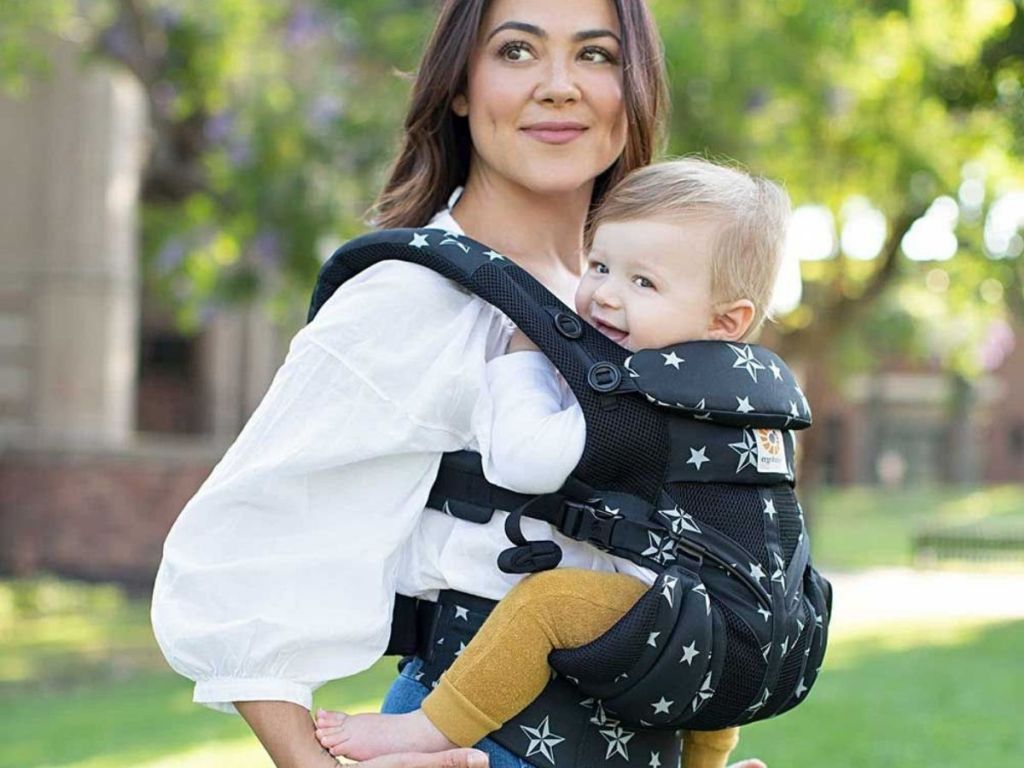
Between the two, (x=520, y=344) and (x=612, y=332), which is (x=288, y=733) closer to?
(x=520, y=344)

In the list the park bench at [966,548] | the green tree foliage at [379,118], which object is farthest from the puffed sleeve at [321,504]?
the park bench at [966,548]

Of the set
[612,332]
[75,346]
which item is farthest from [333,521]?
[75,346]

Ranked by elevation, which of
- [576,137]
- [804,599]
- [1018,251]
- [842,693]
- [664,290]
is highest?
[576,137]

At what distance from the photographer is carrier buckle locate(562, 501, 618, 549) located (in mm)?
2053

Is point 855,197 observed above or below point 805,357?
above

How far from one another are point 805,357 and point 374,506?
16.5 metres

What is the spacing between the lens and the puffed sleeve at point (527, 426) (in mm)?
2023

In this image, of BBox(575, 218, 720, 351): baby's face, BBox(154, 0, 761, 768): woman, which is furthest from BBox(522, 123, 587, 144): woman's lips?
BBox(154, 0, 761, 768): woman

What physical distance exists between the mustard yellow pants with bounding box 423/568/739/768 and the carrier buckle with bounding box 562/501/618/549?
0.15 ft

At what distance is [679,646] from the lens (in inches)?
78.4

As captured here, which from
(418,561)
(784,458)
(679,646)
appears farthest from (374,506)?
(784,458)

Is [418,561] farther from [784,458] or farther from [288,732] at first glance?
[784,458]

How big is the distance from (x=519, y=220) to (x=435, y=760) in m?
0.89

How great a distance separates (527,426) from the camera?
2025mm
